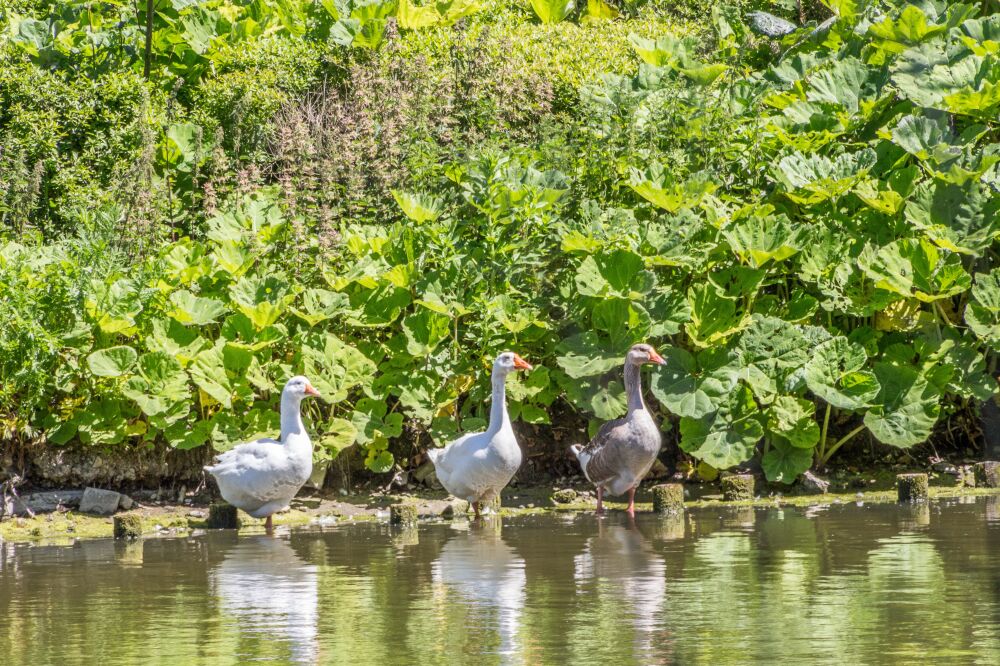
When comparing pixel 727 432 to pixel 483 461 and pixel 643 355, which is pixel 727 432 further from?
pixel 483 461

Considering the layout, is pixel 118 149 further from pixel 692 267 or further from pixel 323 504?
pixel 692 267

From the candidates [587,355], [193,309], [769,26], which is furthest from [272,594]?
[769,26]

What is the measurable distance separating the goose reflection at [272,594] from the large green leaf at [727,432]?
3.30 metres

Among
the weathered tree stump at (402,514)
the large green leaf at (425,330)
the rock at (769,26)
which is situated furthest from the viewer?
the rock at (769,26)

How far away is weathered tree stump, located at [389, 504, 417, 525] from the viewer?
1021 centimetres

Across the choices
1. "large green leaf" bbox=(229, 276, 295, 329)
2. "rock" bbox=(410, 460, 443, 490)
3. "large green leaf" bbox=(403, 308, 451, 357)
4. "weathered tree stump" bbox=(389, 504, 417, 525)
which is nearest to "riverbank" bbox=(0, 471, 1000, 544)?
"rock" bbox=(410, 460, 443, 490)

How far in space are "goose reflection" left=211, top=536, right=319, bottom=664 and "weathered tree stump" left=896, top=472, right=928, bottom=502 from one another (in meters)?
4.37

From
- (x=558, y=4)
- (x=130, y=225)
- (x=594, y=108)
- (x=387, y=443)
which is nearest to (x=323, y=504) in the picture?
(x=387, y=443)

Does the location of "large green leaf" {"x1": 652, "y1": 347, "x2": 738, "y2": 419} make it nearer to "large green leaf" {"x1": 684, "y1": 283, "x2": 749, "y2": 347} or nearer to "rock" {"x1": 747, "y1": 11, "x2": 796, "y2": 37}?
"large green leaf" {"x1": 684, "y1": 283, "x2": 749, "y2": 347}

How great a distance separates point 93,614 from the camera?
711cm

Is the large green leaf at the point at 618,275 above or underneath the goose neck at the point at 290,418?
above

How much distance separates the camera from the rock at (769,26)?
52.2 feet

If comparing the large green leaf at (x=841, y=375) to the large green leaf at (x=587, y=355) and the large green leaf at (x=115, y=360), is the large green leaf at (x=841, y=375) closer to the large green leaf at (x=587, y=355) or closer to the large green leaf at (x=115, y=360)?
the large green leaf at (x=587, y=355)

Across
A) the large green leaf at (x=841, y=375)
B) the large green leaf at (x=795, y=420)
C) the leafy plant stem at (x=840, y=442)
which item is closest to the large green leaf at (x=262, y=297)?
the large green leaf at (x=795, y=420)
